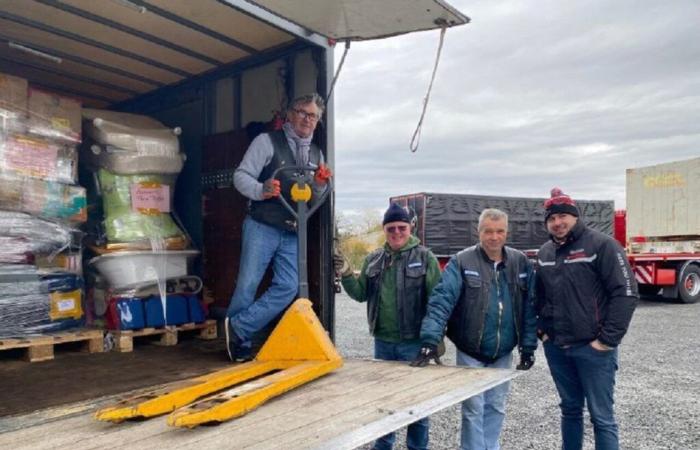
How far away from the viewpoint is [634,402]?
550 centimetres

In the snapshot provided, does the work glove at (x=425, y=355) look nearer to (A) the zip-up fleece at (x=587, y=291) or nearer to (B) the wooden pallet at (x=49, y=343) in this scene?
(A) the zip-up fleece at (x=587, y=291)

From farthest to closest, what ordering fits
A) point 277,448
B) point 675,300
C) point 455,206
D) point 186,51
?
point 455,206
point 675,300
point 186,51
point 277,448

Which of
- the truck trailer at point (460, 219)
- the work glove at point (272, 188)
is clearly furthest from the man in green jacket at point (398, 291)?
the truck trailer at point (460, 219)

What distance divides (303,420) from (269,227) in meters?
1.86

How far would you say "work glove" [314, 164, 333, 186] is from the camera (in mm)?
3787

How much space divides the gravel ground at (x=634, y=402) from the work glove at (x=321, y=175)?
2167mm

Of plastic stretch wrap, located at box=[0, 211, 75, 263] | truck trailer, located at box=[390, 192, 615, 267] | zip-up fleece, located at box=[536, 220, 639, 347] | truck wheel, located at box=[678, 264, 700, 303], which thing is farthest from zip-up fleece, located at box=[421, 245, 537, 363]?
truck wheel, located at box=[678, 264, 700, 303]

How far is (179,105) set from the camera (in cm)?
547

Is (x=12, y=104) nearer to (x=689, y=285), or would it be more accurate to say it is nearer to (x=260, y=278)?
(x=260, y=278)

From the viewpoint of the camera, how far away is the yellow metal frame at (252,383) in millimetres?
2334

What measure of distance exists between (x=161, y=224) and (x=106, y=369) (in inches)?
58.1

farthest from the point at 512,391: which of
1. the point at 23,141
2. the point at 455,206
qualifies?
the point at 455,206

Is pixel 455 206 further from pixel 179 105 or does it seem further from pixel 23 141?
pixel 23 141

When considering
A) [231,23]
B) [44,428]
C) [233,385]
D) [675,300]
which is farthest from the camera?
[675,300]
